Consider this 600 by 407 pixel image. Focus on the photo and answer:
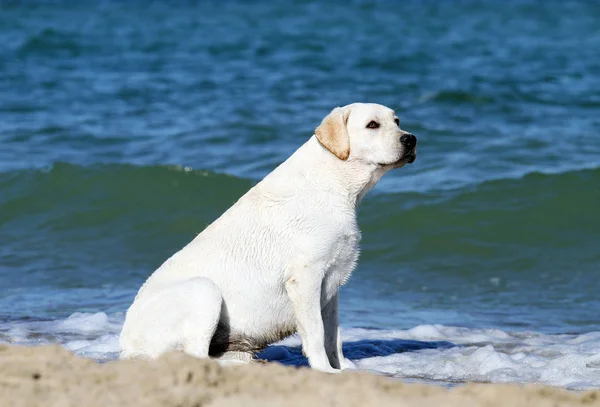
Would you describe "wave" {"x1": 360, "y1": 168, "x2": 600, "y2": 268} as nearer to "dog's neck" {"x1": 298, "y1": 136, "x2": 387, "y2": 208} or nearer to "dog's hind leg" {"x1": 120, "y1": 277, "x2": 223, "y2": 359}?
"dog's neck" {"x1": 298, "y1": 136, "x2": 387, "y2": 208}

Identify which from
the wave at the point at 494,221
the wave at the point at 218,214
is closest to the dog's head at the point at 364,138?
the wave at the point at 218,214

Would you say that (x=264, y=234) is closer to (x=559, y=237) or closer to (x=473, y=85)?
(x=559, y=237)

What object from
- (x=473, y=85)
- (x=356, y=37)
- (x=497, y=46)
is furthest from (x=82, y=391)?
(x=356, y=37)

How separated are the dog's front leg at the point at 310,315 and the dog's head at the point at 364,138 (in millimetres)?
825

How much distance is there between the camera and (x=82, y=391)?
454cm

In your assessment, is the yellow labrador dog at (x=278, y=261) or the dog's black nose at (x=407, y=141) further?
the dog's black nose at (x=407, y=141)

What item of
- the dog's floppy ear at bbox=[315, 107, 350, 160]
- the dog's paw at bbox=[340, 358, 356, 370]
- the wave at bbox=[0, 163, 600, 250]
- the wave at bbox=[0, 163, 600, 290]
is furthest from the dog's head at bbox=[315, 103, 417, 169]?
the wave at bbox=[0, 163, 600, 250]

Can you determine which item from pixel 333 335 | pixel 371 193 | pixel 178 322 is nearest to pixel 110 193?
pixel 371 193

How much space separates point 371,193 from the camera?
12133mm

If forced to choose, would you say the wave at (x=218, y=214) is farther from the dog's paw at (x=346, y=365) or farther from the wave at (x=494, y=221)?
the dog's paw at (x=346, y=365)

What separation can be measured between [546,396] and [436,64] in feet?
59.3

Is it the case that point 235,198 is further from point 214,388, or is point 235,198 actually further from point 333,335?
point 214,388

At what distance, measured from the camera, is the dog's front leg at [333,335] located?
6.45 metres

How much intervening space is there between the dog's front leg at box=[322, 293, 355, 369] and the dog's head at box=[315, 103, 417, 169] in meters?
0.92
